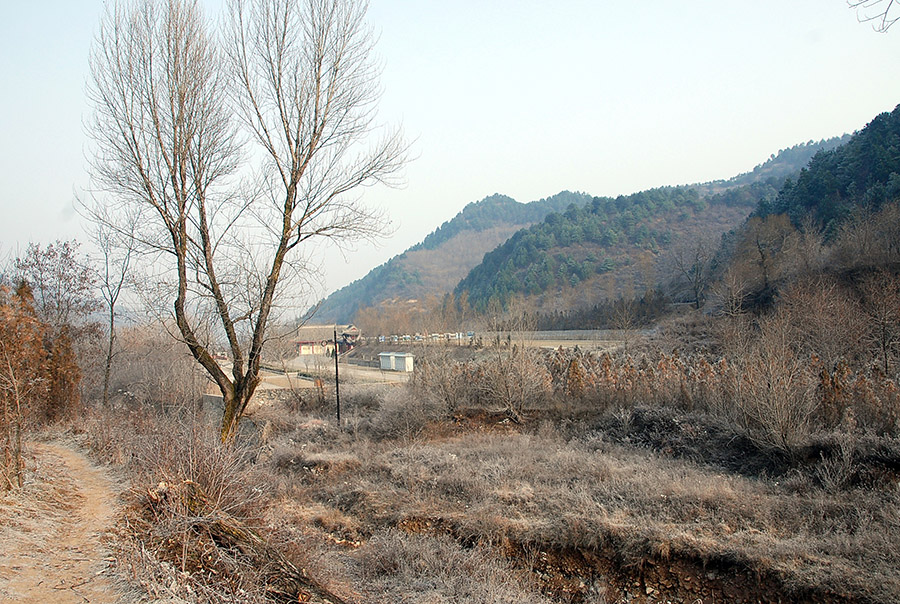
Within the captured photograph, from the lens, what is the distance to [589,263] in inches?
2955

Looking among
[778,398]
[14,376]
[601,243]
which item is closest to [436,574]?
[14,376]

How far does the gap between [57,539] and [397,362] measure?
34044 mm

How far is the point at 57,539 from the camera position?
5.67 m

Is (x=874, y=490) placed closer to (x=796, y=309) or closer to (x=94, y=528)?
(x=94, y=528)

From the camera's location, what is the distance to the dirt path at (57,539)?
14.3 feet

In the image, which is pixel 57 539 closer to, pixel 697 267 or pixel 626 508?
pixel 626 508

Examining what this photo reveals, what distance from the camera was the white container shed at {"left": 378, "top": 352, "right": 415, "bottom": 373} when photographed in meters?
37.5

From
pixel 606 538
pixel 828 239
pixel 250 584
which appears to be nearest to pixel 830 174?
pixel 828 239

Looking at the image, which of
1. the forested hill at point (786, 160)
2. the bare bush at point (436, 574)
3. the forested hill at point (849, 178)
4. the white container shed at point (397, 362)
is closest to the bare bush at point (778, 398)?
the bare bush at point (436, 574)

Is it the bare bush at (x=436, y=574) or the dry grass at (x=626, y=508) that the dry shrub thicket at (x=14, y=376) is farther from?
the bare bush at (x=436, y=574)

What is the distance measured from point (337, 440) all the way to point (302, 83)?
12.9 metres

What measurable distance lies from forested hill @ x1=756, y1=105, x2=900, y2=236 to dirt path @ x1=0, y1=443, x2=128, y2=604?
148 ft

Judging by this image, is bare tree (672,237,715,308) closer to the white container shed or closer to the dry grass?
the white container shed

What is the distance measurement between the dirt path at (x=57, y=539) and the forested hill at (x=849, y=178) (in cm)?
4496
